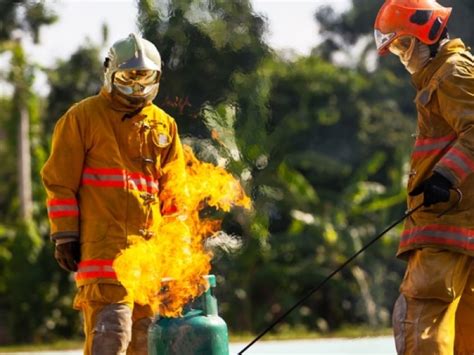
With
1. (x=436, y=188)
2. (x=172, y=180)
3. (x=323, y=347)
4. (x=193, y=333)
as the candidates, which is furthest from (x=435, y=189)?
(x=323, y=347)

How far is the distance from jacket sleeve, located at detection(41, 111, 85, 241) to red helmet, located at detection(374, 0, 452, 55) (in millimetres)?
1615

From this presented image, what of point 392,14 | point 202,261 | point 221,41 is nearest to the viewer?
point 392,14

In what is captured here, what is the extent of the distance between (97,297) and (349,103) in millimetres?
15896

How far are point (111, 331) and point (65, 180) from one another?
801mm

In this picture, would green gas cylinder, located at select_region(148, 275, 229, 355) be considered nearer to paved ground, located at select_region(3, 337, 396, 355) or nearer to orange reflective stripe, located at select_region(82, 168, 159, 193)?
orange reflective stripe, located at select_region(82, 168, 159, 193)

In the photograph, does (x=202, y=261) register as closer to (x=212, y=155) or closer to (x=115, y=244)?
(x=115, y=244)

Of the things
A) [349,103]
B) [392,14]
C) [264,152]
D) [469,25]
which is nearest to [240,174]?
[264,152]

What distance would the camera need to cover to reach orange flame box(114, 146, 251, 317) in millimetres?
5973

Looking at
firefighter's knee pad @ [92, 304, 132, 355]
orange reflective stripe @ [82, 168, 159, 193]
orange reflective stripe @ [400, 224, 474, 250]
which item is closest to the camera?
orange reflective stripe @ [400, 224, 474, 250]

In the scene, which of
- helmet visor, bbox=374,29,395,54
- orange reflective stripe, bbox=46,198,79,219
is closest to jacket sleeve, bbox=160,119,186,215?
orange reflective stripe, bbox=46,198,79,219

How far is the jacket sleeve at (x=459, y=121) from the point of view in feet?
17.9

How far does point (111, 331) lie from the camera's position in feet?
20.0

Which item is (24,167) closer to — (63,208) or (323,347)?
(323,347)

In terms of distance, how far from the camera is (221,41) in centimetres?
1136
